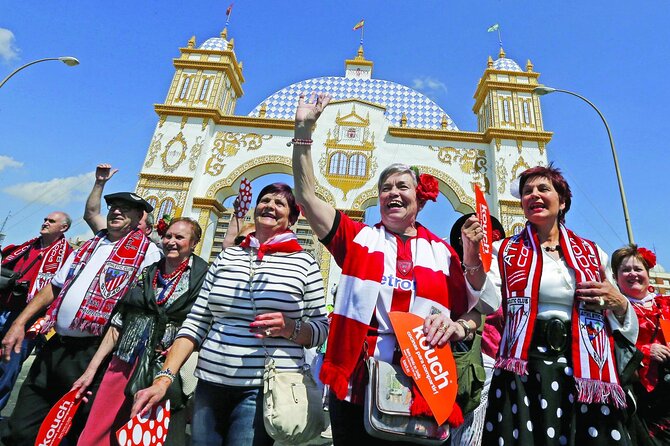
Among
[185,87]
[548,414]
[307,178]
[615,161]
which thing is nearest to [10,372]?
[307,178]

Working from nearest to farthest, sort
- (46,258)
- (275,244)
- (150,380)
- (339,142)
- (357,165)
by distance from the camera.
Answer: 1. (275,244)
2. (150,380)
3. (46,258)
4. (357,165)
5. (339,142)

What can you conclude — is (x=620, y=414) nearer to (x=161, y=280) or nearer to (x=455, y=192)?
(x=161, y=280)

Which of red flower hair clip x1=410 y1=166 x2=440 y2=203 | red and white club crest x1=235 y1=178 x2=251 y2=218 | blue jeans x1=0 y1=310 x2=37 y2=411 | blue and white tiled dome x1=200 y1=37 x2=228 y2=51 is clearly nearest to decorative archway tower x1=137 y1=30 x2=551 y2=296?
blue and white tiled dome x1=200 y1=37 x2=228 y2=51

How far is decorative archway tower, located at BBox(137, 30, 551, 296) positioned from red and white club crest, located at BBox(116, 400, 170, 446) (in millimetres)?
9391

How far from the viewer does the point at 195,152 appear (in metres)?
12.1

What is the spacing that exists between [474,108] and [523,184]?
14.2 m

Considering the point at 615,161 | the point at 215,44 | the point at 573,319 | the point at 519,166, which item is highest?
the point at 215,44

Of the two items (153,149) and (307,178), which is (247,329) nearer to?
(307,178)

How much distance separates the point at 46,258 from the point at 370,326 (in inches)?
139

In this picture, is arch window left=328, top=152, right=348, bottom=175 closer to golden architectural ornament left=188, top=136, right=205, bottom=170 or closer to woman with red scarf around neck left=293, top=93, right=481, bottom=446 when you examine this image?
golden architectural ornament left=188, top=136, right=205, bottom=170

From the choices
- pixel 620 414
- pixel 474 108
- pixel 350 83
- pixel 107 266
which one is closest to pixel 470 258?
pixel 620 414

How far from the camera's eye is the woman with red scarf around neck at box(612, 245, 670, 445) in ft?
5.87

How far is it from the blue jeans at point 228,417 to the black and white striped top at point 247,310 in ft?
0.19

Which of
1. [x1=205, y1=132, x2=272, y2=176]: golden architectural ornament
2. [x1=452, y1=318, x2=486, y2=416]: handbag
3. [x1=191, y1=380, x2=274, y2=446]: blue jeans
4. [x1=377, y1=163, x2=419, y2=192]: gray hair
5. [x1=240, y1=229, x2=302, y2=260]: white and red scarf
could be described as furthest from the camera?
[x1=205, y1=132, x2=272, y2=176]: golden architectural ornament
